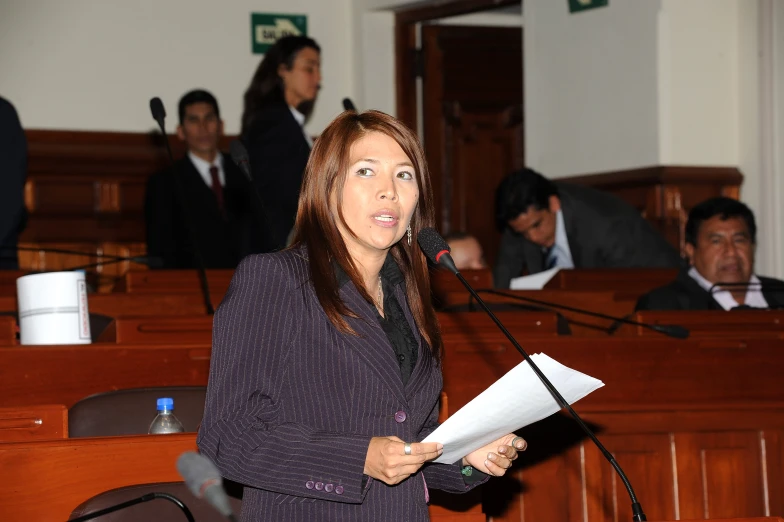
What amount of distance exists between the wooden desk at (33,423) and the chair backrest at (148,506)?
0.43 meters

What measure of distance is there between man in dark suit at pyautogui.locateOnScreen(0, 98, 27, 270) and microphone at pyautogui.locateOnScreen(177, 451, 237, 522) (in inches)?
136

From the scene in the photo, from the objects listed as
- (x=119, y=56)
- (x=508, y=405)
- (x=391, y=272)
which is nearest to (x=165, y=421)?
(x=391, y=272)

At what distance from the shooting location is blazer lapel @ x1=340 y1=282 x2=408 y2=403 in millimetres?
1777

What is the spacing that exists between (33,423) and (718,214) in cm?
317

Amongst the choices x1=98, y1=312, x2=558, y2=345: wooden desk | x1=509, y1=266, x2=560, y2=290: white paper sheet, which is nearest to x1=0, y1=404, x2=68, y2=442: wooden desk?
x1=98, y1=312, x2=558, y2=345: wooden desk

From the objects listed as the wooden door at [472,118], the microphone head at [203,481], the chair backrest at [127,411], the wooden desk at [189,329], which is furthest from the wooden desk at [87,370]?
the wooden door at [472,118]

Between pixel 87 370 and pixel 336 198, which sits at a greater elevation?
pixel 336 198

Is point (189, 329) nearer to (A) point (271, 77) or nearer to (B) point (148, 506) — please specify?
(B) point (148, 506)

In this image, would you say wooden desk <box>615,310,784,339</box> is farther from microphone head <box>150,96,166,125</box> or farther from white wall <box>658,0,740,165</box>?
white wall <box>658,0,740,165</box>

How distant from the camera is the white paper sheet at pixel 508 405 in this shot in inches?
65.3

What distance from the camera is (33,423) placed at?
2.22m

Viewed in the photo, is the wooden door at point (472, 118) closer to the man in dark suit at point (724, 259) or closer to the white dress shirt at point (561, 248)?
the white dress shirt at point (561, 248)

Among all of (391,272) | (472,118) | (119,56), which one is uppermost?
(119,56)

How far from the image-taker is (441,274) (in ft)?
12.2
